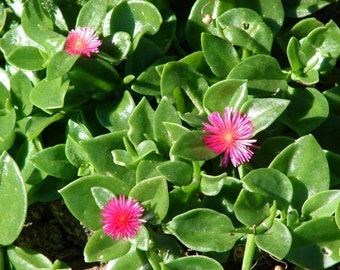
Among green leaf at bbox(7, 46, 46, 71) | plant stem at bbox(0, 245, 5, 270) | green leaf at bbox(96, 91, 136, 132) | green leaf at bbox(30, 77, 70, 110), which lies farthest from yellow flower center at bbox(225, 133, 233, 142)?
plant stem at bbox(0, 245, 5, 270)

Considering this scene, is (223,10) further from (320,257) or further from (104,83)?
(320,257)

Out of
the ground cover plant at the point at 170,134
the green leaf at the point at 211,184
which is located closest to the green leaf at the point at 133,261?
the ground cover plant at the point at 170,134

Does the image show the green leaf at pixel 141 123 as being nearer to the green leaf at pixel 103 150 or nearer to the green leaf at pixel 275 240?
the green leaf at pixel 103 150

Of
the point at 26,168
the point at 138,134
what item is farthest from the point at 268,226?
the point at 26,168

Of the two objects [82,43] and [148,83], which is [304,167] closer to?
[148,83]

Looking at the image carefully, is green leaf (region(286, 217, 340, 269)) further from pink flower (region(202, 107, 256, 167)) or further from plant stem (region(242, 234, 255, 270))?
pink flower (region(202, 107, 256, 167))

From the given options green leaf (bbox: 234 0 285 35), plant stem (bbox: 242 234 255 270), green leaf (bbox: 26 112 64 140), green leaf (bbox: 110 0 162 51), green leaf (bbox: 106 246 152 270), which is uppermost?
green leaf (bbox: 110 0 162 51)
